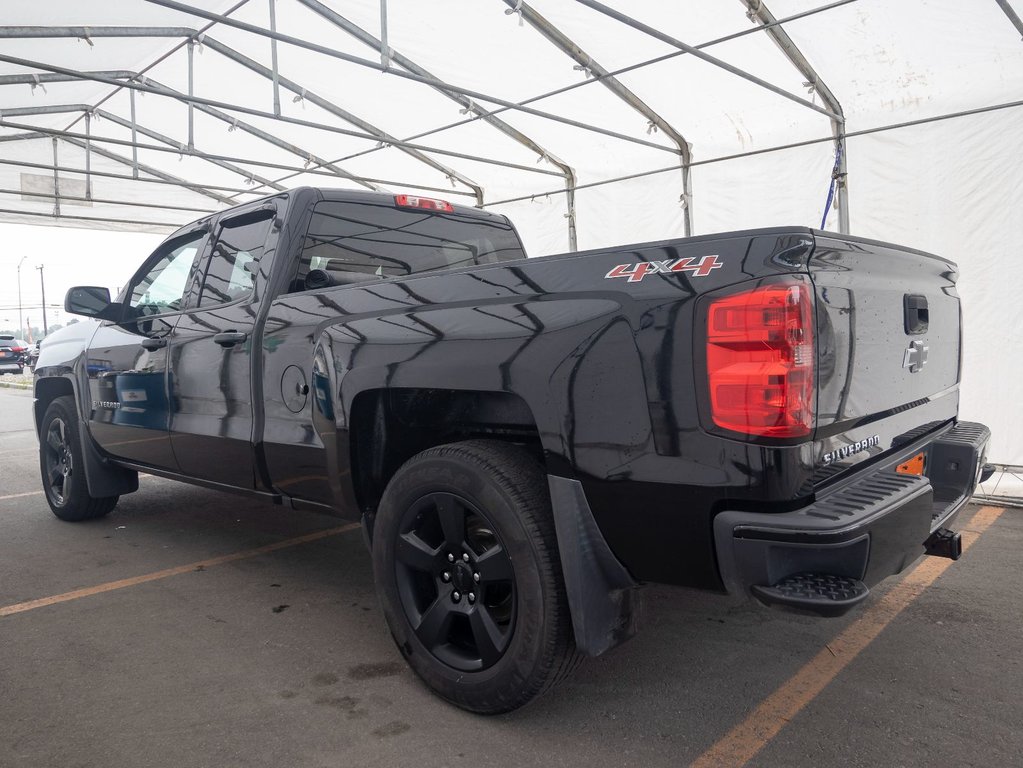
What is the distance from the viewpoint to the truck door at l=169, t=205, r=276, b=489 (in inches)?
132

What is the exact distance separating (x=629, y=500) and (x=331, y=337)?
1.36 meters

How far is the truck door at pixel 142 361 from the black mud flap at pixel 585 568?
8.49 feet

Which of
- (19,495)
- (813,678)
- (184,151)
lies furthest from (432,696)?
(184,151)

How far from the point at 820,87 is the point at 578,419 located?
270 inches

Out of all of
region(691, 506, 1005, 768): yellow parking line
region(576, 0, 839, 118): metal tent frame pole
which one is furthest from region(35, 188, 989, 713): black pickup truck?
region(576, 0, 839, 118): metal tent frame pole

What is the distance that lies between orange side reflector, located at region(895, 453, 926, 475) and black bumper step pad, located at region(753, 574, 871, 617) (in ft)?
2.13

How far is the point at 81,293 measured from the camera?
434 cm

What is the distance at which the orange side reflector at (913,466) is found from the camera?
7.98 ft

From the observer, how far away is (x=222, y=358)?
348 centimetres

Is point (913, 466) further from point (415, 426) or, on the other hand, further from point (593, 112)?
point (593, 112)

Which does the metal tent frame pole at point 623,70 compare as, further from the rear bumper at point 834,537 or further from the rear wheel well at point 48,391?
the rear bumper at point 834,537

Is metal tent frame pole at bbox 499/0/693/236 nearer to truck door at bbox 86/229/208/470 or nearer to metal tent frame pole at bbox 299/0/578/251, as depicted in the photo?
metal tent frame pole at bbox 299/0/578/251

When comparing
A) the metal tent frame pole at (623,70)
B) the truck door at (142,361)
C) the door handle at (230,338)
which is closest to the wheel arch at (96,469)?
the truck door at (142,361)

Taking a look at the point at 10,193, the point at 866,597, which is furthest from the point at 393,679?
Result: the point at 10,193
